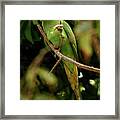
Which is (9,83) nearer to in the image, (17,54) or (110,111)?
(17,54)

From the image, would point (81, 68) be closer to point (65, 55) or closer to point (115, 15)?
point (65, 55)

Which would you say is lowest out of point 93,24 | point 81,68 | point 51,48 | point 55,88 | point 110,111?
point 110,111

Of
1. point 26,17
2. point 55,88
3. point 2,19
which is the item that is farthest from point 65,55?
point 2,19

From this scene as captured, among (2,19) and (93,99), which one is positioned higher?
(2,19)
